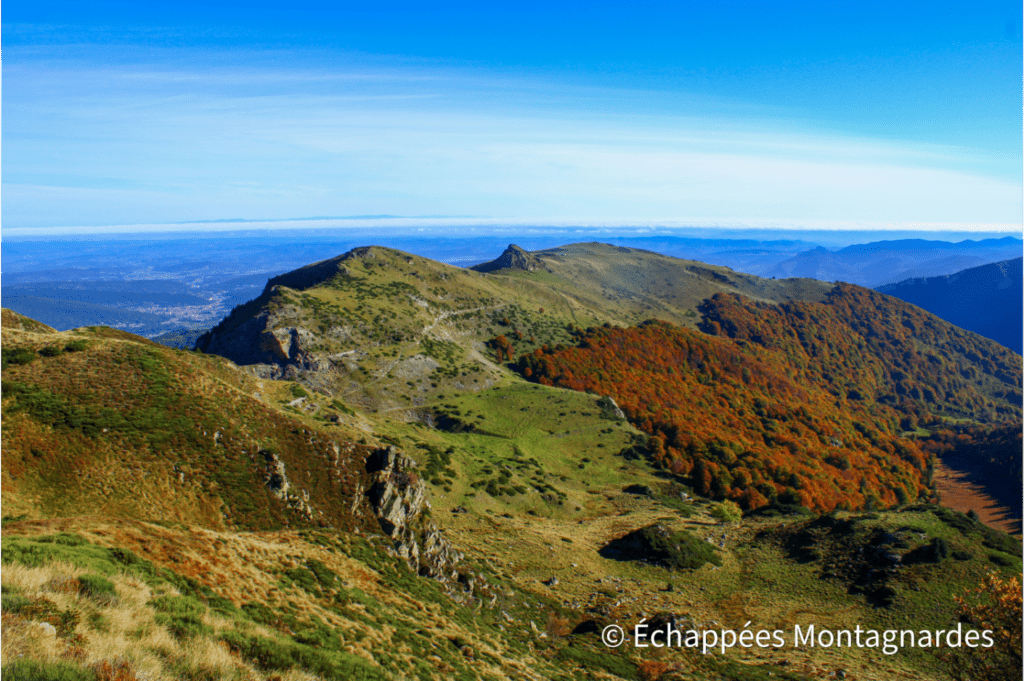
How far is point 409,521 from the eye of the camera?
115 feet

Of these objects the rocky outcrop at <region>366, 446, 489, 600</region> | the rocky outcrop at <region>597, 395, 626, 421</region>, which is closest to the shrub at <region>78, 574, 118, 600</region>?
the rocky outcrop at <region>366, 446, 489, 600</region>

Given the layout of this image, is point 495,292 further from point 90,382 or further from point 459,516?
point 90,382

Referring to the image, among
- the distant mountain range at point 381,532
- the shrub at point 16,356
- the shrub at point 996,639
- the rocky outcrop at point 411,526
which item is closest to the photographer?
the distant mountain range at point 381,532

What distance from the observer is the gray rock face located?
32.7 metres

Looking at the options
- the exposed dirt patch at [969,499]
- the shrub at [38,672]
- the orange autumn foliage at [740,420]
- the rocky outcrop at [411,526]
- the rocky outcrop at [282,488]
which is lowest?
the exposed dirt patch at [969,499]

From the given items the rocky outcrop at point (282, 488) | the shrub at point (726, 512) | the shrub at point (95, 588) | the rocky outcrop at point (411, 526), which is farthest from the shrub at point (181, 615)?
the shrub at point (726, 512)

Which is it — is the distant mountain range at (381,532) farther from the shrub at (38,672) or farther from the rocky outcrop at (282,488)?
the rocky outcrop at (282,488)

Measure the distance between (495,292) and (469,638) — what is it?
441ft

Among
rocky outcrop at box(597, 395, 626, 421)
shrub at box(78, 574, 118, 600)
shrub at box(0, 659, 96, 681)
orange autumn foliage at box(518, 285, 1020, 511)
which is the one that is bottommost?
orange autumn foliage at box(518, 285, 1020, 511)

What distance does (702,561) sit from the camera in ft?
154

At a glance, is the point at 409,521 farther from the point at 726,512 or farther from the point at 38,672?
the point at 726,512

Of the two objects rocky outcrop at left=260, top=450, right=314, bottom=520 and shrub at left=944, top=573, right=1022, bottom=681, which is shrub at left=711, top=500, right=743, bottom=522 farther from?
rocky outcrop at left=260, top=450, right=314, bottom=520

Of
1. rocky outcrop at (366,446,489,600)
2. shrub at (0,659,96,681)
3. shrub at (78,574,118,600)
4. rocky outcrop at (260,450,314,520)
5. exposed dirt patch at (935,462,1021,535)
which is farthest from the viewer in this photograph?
exposed dirt patch at (935,462,1021,535)

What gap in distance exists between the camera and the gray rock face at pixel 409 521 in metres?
32.7
